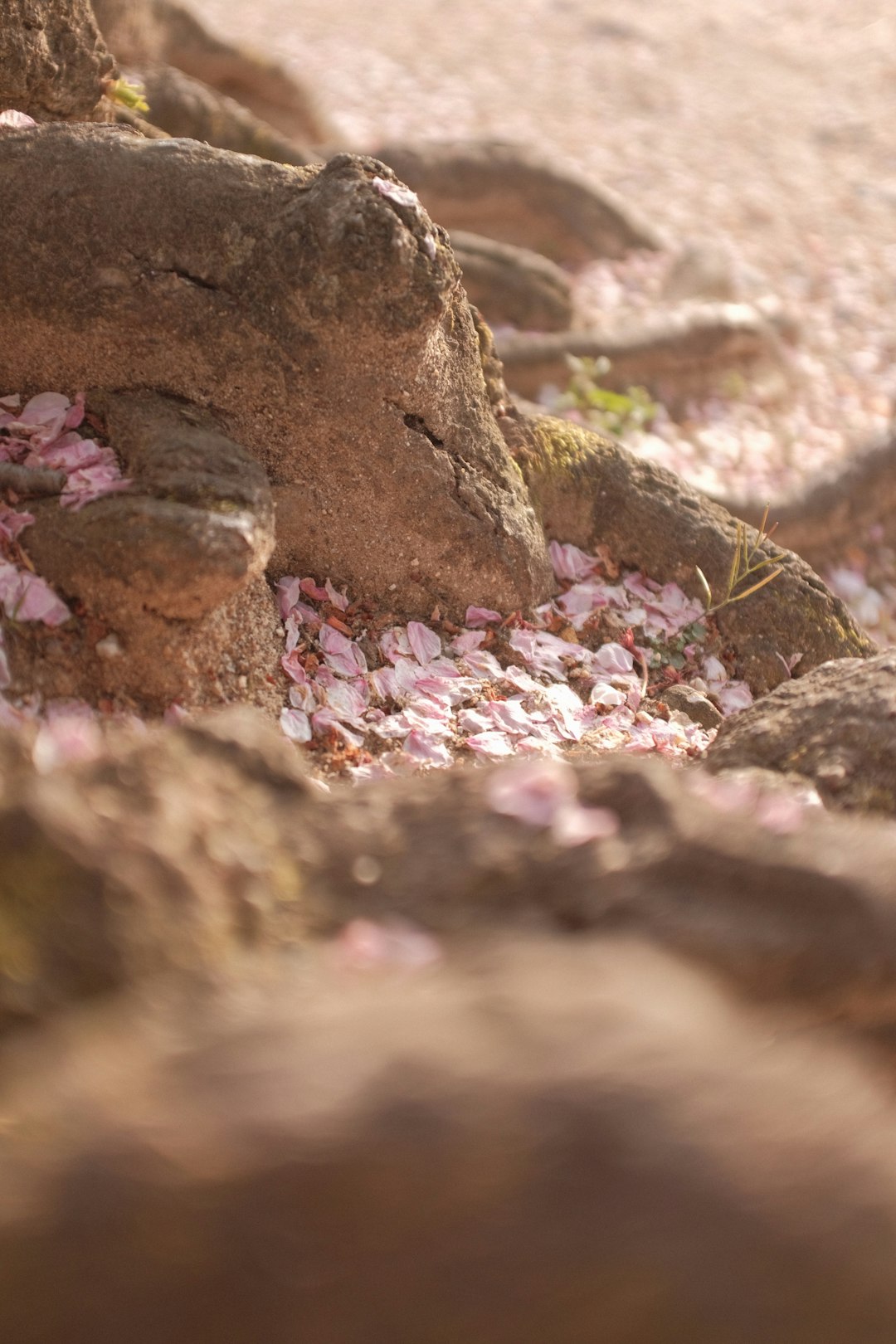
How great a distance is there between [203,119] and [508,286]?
6.50ft

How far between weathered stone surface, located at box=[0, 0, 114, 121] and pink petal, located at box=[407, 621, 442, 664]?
1.73m

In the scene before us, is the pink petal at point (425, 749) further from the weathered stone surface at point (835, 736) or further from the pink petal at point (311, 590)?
the weathered stone surface at point (835, 736)

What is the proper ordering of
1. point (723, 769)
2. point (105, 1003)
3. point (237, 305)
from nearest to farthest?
point (105, 1003)
point (723, 769)
point (237, 305)

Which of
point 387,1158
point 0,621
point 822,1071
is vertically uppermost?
point 822,1071

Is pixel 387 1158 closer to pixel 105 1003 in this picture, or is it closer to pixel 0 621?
pixel 105 1003

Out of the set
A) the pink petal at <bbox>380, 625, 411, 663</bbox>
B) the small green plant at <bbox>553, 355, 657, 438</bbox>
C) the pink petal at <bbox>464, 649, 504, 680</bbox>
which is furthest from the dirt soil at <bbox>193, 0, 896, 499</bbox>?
A: the pink petal at <bbox>380, 625, 411, 663</bbox>

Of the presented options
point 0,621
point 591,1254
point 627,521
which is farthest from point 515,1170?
point 627,521

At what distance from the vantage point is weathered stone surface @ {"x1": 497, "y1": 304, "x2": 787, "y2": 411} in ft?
19.0

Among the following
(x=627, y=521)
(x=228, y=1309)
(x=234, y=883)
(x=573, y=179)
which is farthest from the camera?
(x=573, y=179)

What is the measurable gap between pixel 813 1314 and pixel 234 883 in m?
0.71

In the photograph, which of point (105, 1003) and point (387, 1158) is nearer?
point (387, 1158)

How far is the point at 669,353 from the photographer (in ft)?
21.4

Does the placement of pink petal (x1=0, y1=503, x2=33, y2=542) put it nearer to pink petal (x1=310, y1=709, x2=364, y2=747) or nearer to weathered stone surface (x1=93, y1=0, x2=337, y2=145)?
A: pink petal (x1=310, y1=709, x2=364, y2=747)

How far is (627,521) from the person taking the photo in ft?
11.2
